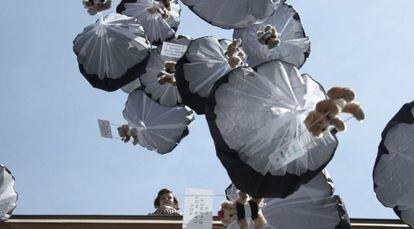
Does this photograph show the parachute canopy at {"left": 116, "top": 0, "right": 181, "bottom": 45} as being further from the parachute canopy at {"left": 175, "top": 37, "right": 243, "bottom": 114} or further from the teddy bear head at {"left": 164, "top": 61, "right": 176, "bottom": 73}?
the parachute canopy at {"left": 175, "top": 37, "right": 243, "bottom": 114}

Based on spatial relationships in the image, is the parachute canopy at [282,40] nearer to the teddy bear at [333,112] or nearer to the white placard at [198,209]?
the white placard at [198,209]

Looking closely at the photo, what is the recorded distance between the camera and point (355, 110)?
2623mm

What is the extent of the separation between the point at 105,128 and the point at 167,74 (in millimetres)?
701

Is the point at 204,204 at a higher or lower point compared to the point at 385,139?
lower

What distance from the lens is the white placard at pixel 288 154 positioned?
2.61 metres

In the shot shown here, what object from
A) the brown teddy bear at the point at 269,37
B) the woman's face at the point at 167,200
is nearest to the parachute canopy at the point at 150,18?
the brown teddy bear at the point at 269,37

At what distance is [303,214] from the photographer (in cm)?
346

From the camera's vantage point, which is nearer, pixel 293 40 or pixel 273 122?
pixel 273 122

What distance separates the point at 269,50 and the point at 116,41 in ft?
4.49

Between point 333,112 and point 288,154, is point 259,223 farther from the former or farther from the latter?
point 333,112

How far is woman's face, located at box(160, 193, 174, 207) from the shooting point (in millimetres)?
5970

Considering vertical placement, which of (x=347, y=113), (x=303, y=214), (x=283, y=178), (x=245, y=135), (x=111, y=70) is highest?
(x=347, y=113)

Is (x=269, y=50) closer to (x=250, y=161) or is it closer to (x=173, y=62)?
(x=173, y=62)

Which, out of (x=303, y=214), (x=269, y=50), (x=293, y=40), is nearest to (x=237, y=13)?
(x=269, y=50)
